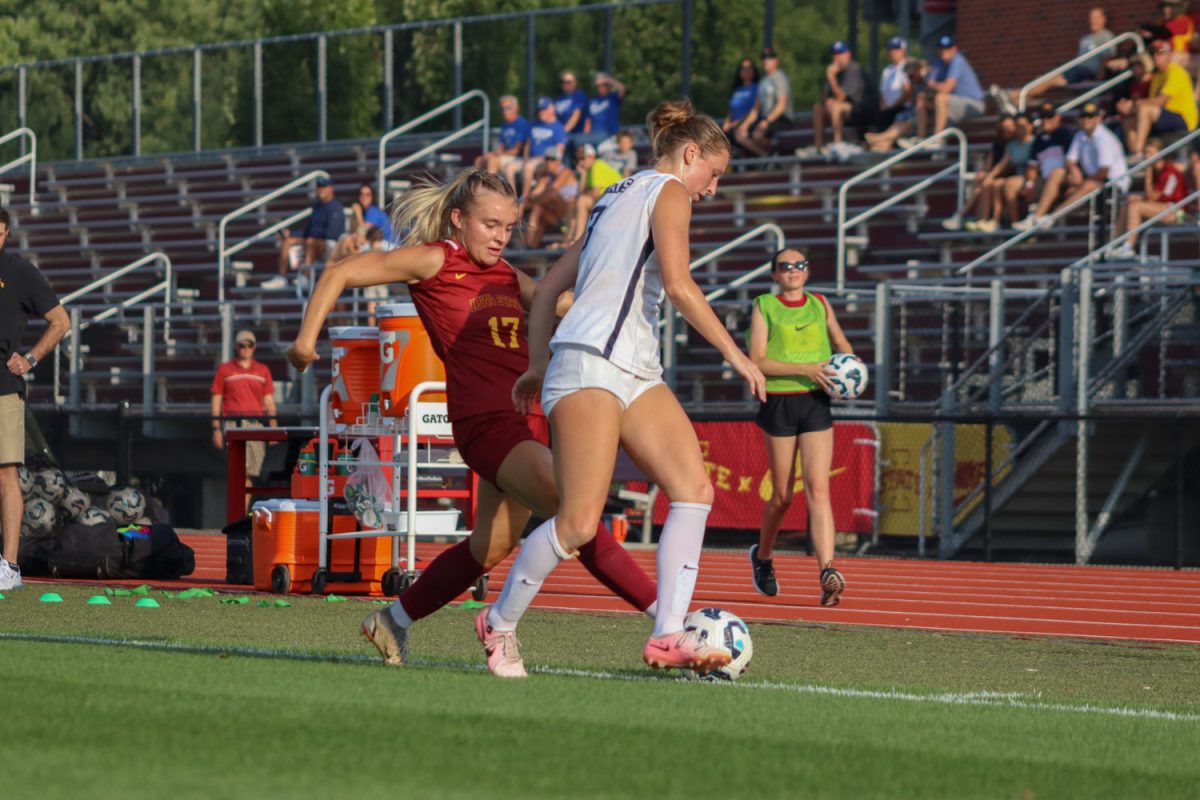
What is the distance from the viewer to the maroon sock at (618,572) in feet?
24.2

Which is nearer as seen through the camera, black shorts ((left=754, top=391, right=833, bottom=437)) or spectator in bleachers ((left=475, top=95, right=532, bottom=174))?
black shorts ((left=754, top=391, right=833, bottom=437))

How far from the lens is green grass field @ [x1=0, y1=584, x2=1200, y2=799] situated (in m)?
4.80

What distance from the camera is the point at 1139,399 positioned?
17.9 m

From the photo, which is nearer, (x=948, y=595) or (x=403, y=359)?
(x=403, y=359)

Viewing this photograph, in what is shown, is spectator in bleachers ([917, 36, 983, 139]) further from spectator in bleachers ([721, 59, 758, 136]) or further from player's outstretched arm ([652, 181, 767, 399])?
player's outstretched arm ([652, 181, 767, 399])

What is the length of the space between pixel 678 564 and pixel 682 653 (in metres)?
0.29

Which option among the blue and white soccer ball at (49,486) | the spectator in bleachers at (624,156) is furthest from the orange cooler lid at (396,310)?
the spectator in bleachers at (624,156)

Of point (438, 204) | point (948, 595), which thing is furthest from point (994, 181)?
point (438, 204)

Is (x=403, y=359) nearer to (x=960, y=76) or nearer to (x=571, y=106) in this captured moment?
(x=960, y=76)

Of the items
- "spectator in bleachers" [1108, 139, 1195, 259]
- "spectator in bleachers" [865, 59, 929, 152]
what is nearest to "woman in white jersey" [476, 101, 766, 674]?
"spectator in bleachers" [1108, 139, 1195, 259]

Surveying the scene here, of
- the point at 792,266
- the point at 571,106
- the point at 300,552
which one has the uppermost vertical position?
the point at 571,106

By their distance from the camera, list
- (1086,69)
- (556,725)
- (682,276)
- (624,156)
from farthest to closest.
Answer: (624,156), (1086,69), (682,276), (556,725)

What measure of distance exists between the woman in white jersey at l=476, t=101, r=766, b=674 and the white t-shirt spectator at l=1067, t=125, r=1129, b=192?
1471 cm

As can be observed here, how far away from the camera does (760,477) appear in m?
19.3
